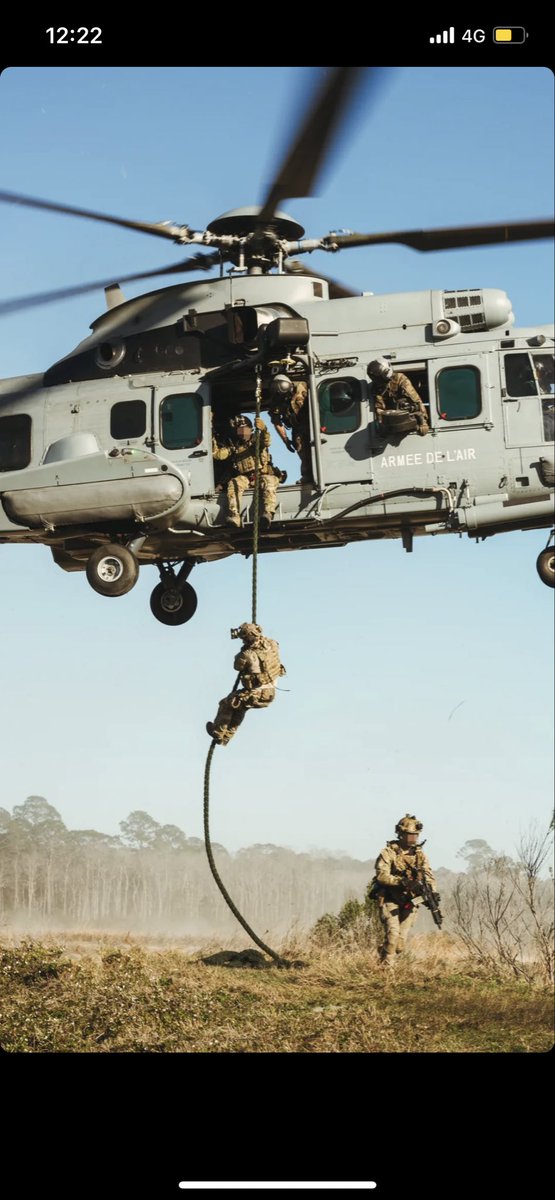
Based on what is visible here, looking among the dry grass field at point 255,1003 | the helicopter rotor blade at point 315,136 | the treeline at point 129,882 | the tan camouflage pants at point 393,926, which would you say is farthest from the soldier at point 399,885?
the helicopter rotor blade at point 315,136

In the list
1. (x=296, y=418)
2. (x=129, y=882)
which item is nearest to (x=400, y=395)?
(x=296, y=418)

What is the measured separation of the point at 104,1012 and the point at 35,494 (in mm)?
5004

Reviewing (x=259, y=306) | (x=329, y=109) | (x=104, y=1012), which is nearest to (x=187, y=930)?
(x=104, y=1012)

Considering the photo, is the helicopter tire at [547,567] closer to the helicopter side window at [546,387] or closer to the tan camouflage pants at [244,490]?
the helicopter side window at [546,387]

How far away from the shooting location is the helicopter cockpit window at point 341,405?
11547 mm

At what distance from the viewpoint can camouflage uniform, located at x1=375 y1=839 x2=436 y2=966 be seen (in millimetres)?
11547

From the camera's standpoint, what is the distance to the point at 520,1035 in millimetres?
8938

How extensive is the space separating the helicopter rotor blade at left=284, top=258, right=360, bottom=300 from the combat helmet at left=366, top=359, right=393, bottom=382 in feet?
3.10

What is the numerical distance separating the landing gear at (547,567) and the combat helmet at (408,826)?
8.30ft

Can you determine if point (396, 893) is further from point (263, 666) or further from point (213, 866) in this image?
point (213, 866)
